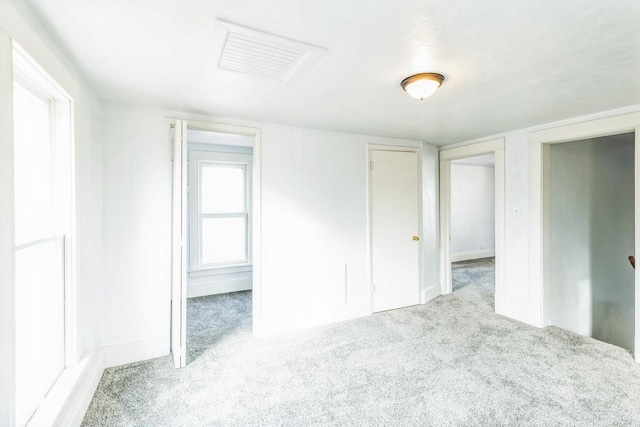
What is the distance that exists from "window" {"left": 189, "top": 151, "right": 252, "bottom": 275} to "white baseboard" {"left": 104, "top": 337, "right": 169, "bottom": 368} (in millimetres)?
1699

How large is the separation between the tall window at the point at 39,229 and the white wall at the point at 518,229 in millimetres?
3986

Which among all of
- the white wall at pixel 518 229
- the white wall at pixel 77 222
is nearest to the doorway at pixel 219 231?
the white wall at pixel 77 222

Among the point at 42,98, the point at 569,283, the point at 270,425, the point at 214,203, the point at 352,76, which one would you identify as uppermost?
the point at 352,76

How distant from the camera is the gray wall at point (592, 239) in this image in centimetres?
343

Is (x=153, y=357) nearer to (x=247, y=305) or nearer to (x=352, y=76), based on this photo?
(x=247, y=305)

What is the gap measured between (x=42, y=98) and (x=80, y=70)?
0.33 metres

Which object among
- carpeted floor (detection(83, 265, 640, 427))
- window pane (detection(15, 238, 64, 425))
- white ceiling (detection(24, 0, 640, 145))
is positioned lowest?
carpeted floor (detection(83, 265, 640, 427))

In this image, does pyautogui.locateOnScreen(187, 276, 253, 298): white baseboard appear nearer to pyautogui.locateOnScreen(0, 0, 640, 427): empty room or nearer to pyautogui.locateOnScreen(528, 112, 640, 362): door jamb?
pyautogui.locateOnScreen(0, 0, 640, 427): empty room

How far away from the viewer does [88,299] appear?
83.9 inches

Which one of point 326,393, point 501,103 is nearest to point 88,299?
point 326,393

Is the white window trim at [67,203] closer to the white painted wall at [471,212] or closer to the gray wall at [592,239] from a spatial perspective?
the gray wall at [592,239]

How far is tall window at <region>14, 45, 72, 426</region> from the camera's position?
1419 millimetres

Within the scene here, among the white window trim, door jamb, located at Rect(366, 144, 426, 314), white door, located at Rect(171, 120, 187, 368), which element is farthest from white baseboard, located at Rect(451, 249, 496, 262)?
Answer: the white window trim

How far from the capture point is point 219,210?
14.9 ft
